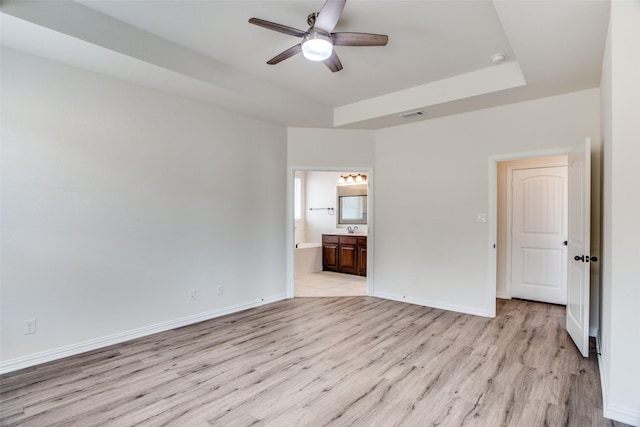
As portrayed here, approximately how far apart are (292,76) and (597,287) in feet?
12.8

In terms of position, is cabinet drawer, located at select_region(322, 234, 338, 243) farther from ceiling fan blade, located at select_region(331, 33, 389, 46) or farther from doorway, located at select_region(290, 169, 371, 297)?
ceiling fan blade, located at select_region(331, 33, 389, 46)

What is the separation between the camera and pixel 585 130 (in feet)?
11.4

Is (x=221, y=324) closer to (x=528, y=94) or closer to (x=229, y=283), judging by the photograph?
(x=229, y=283)

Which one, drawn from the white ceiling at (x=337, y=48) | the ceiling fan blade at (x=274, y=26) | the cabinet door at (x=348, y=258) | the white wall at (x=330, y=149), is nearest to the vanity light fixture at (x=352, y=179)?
the cabinet door at (x=348, y=258)

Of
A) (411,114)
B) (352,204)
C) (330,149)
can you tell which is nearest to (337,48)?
(411,114)

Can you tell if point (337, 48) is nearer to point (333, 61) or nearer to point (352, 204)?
point (333, 61)

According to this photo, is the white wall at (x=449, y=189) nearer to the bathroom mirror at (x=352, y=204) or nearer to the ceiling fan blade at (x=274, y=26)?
the bathroom mirror at (x=352, y=204)

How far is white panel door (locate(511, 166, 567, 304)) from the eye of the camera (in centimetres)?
457

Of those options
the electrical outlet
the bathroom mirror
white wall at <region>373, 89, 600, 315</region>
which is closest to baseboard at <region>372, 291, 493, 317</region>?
white wall at <region>373, 89, 600, 315</region>

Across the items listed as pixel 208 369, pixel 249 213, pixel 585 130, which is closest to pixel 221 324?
pixel 208 369

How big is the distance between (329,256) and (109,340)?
455cm

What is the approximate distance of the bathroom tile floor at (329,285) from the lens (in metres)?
5.27

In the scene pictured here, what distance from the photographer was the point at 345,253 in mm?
6824

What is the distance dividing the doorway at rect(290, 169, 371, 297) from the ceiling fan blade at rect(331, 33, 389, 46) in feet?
11.7
